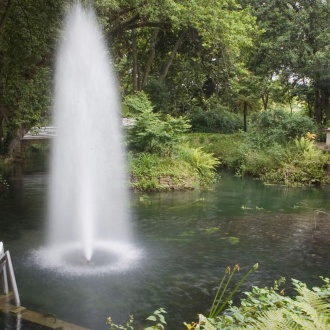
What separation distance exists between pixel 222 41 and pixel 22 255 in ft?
46.6

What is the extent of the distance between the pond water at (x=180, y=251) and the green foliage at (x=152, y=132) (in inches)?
102

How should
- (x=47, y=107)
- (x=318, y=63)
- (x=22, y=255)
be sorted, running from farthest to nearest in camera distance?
(x=318, y=63), (x=47, y=107), (x=22, y=255)

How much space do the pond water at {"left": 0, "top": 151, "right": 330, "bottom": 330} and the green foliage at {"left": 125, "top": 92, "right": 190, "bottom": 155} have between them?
2.59 meters

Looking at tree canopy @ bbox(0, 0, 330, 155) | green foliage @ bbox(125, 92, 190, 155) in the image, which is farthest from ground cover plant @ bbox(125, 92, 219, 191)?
tree canopy @ bbox(0, 0, 330, 155)

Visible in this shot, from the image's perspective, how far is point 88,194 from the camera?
378 inches

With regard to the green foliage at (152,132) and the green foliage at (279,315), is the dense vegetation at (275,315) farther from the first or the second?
the green foliage at (152,132)

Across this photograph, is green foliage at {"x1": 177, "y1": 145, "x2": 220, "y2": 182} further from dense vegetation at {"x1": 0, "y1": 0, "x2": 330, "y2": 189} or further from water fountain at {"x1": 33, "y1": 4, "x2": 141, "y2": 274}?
water fountain at {"x1": 33, "y1": 4, "x2": 141, "y2": 274}

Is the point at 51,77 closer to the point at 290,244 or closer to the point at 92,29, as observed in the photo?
the point at 92,29

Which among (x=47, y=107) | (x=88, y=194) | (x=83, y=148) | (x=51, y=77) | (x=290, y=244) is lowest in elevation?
(x=290, y=244)

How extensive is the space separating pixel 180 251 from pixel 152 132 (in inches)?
352

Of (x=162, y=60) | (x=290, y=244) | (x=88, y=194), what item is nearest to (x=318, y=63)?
(x=162, y=60)

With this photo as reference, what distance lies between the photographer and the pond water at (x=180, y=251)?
6352 millimetres

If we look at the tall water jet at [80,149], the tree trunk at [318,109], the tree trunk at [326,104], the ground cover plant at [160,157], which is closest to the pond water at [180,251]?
the tall water jet at [80,149]

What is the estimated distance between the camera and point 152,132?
17.3 metres
